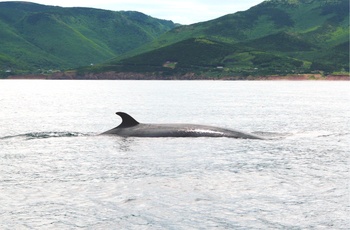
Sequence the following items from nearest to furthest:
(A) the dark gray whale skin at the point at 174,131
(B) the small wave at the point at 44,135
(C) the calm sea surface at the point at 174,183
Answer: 1. (C) the calm sea surface at the point at 174,183
2. (A) the dark gray whale skin at the point at 174,131
3. (B) the small wave at the point at 44,135

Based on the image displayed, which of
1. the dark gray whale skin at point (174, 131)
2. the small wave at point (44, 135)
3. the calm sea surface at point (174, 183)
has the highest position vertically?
the dark gray whale skin at point (174, 131)

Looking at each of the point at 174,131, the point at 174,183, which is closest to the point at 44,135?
the point at 174,131

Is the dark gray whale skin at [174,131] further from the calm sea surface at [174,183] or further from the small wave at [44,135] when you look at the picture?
the small wave at [44,135]

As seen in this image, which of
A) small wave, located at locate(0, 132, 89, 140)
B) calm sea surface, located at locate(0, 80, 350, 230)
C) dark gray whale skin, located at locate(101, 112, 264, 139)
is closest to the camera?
calm sea surface, located at locate(0, 80, 350, 230)

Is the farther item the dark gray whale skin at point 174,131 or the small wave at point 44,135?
the small wave at point 44,135

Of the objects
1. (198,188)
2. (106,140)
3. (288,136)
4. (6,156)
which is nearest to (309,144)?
(288,136)

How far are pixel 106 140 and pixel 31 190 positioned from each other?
17376mm

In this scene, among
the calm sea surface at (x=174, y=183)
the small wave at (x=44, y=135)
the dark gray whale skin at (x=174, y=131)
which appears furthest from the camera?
the small wave at (x=44, y=135)

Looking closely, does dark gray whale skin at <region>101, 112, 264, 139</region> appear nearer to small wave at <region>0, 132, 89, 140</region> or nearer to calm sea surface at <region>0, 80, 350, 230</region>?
calm sea surface at <region>0, 80, 350, 230</region>

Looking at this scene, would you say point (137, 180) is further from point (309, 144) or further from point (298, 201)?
point (309, 144)

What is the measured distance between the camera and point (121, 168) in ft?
98.5

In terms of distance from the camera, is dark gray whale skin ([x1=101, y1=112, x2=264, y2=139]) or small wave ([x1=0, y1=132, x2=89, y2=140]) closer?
dark gray whale skin ([x1=101, y1=112, x2=264, y2=139])

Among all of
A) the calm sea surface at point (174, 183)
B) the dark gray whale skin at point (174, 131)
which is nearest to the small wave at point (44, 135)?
the calm sea surface at point (174, 183)

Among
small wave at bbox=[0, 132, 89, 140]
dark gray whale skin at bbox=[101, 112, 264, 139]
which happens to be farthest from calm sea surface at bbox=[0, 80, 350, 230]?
small wave at bbox=[0, 132, 89, 140]
